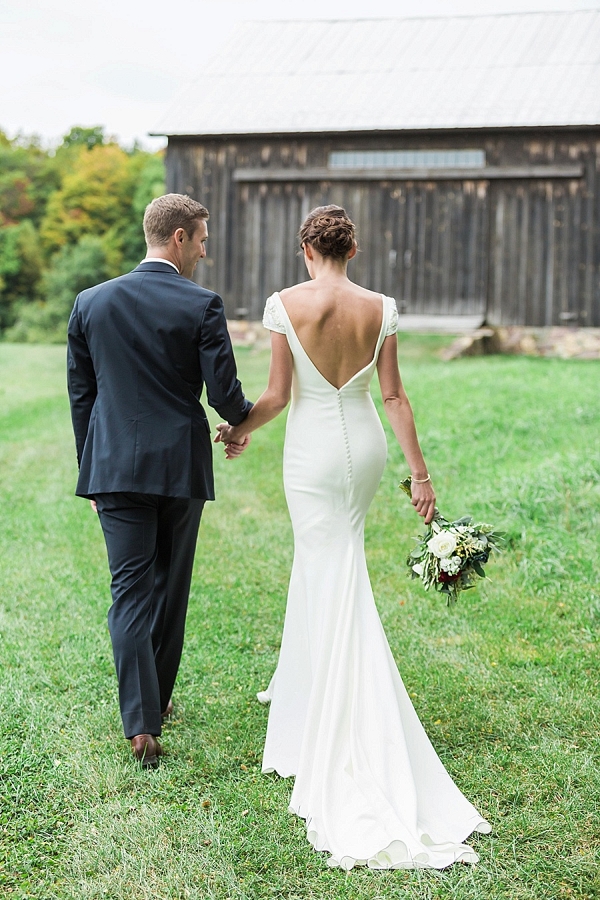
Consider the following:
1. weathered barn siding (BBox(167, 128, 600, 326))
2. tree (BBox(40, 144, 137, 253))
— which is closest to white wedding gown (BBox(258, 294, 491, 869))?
weathered barn siding (BBox(167, 128, 600, 326))

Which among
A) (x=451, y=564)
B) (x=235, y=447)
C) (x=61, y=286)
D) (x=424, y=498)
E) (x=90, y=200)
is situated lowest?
(x=451, y=564)

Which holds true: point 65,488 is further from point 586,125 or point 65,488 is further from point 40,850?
point 586,125

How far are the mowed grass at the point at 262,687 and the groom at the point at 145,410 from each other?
451 mm

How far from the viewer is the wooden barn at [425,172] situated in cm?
1766

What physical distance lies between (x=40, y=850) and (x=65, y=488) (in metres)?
6.96

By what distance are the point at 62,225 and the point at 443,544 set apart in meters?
44.0

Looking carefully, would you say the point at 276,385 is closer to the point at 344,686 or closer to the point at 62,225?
the point at 344,686

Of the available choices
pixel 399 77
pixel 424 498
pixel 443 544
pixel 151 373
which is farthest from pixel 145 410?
pixel 399 77

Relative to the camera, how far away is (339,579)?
3.99 m

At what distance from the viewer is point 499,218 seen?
17.9 m

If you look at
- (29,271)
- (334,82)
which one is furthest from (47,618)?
(29,271)

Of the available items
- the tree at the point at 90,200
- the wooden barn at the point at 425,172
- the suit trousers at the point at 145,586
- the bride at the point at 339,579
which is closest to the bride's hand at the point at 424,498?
the bride at the point at 339,579

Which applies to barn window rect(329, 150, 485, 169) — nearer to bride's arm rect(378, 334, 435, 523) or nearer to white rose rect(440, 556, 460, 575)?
bride's arm rect(378, 334, 435, 523)

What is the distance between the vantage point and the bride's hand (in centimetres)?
A: 414
